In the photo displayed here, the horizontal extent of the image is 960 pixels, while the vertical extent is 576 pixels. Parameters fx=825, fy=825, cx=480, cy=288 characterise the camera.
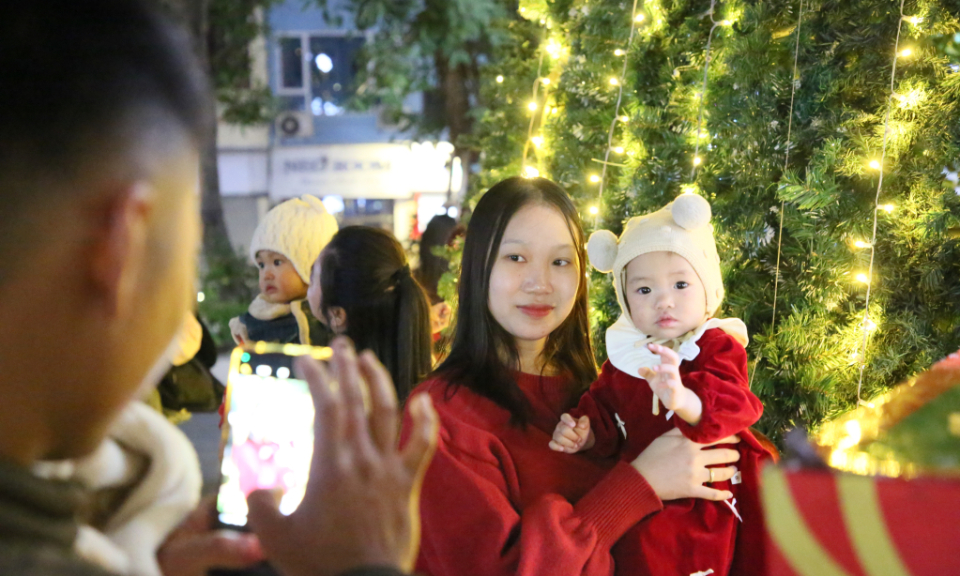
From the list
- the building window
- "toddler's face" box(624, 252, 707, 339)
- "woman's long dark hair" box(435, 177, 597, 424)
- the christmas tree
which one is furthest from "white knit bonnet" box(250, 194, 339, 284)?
the building window

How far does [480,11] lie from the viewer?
28.7 feet

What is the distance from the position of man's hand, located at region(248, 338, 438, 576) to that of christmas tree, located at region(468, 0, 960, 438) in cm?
175

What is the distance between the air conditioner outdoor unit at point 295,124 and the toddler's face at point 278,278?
1286 cm

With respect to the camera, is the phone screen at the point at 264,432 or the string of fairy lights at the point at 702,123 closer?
the phone screen at the point at 264,432

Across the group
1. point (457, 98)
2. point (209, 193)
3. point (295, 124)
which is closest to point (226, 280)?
point (209, 193)

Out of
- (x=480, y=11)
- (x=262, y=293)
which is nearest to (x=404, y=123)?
(x=480, y=11)

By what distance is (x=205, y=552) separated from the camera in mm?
785

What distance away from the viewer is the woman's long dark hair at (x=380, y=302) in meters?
2.74

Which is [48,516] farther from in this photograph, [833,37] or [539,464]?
[833,37]

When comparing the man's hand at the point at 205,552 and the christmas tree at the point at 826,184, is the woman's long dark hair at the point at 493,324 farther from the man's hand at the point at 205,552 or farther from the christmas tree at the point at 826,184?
the man's hand at the point at 205,552

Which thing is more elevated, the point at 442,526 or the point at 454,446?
the point at 454,446

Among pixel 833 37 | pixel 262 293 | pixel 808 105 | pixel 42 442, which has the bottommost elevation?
pixel 262 293

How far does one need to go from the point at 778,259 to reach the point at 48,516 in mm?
2150

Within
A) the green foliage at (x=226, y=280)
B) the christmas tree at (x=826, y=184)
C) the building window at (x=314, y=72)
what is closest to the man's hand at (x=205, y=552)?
the christmas tree at (x=826, y=184)
